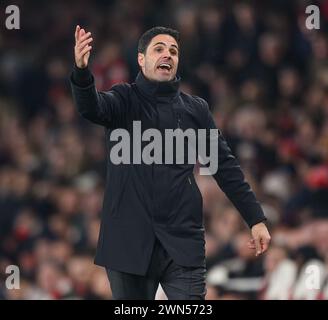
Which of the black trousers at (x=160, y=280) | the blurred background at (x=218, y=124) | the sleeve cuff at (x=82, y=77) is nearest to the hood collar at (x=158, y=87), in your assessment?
the sleeve cuff at (x=82, y=77)

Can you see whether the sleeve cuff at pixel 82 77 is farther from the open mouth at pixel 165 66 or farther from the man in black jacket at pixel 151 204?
the open mouth at pixel 165 66

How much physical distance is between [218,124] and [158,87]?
5040 mm

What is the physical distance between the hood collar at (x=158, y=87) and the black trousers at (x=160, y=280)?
61 cm

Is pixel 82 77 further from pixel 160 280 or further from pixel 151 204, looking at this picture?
pixel 160 280

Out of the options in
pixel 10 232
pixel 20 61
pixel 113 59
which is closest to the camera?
pixel 10 232

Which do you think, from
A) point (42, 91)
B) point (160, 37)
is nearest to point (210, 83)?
point (42, 91)

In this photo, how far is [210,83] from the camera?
11102 mm

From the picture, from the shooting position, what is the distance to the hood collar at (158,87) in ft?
17.5

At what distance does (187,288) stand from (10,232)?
5531mm

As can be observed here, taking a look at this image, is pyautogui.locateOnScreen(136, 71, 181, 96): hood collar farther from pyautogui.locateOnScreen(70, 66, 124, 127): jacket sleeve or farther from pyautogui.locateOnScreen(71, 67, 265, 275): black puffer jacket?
pyautogui.locateOnScreen(70, 66, 124, 127): jacket sleeve

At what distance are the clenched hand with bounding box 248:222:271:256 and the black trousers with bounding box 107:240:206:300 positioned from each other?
0.27 m

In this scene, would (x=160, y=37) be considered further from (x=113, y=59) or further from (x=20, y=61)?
(x=20, y=61)

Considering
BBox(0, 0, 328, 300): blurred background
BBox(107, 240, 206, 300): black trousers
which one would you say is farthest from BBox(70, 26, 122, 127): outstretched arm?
BBox(0, 0, 328, 300): blurred background

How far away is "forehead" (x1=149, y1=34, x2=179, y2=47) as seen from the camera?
5359 millimetres
